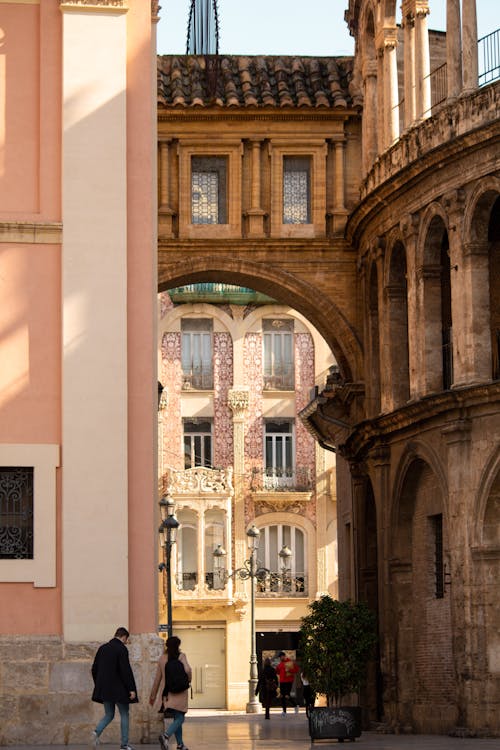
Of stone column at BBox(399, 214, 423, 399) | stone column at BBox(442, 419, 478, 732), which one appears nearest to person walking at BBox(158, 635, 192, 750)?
stone column at BBox(442, 419, 478, 732)

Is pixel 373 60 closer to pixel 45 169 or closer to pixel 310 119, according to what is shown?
pixel 310 119

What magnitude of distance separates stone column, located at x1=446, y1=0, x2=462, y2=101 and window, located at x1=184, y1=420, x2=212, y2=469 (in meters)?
30.9

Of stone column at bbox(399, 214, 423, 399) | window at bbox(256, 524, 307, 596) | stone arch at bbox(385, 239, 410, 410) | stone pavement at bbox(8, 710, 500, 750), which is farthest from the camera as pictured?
window at bbox(256, 524, 307, 596)

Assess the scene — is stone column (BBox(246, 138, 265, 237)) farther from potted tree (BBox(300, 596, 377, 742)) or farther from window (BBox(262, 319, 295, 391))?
window (BBox(262, 319, 295, 391))

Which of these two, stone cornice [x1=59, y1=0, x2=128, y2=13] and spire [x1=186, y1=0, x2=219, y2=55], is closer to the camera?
stone cornice [x1=59, y1=0, x2=128, y2=13]

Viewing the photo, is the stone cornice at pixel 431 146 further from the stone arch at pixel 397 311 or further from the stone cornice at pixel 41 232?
the stone cornice at pixel 41 232

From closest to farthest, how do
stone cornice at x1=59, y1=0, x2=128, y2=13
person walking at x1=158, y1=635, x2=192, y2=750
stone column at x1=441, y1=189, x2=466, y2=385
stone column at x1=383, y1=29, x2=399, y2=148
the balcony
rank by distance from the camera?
person walking at x1=158, y1=635, x2=192, y2=750
stone cornice at x1=59, y1=0, x2=128, y2=13
stone column at x1=441, y1=189, x2=466, y2=385
stone column at x1=383, y1=29, x2=399, y2=148
the balcony

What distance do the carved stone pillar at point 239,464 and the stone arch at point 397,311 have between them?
1013 inches

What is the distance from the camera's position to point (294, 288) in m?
37.2

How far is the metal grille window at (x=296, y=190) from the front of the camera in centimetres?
3766

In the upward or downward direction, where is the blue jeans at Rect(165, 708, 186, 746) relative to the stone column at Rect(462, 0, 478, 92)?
downward

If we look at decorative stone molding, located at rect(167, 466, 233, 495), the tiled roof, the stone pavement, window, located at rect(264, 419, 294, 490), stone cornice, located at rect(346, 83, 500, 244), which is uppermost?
the tiled roof

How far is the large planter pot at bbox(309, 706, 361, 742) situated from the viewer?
2730 cm

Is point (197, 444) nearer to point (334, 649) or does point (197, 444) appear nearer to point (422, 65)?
point (422, 65)
